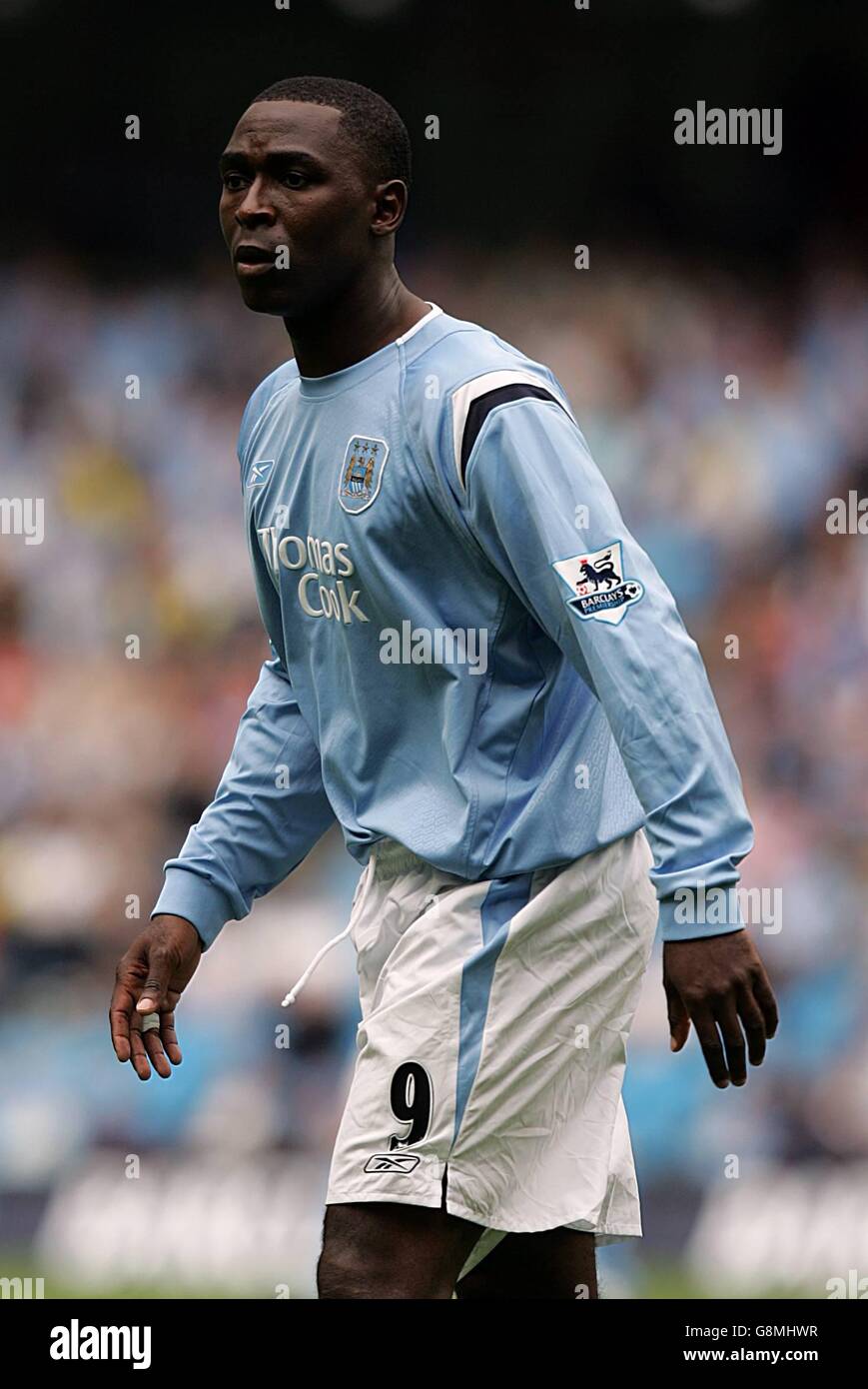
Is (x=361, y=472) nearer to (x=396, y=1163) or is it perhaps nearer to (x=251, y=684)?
(x=396, y=1163)

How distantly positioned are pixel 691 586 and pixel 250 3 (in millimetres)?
2631

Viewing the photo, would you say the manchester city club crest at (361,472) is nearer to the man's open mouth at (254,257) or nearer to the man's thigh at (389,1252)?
the man's open mouth at (254,257)

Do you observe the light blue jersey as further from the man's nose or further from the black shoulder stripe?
the man's nose

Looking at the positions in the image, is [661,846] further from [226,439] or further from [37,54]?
[37,54]

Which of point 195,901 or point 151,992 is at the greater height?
point 195,901

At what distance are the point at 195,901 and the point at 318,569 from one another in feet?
2.06

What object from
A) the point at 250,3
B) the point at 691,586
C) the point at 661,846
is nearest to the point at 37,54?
the point at 250,3

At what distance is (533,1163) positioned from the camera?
3.30 metres

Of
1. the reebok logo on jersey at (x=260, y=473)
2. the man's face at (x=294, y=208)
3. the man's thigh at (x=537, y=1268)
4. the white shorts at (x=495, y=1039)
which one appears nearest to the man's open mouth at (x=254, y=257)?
the man's face at (x=294, y=208)

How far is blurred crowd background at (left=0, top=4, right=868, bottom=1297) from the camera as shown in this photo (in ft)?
21.9

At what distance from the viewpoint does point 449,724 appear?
3.31 m

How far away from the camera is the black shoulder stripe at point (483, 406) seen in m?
3.17

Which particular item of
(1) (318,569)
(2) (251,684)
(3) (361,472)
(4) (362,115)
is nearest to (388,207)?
(4) (362,115)

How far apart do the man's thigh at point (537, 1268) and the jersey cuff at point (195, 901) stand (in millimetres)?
700
